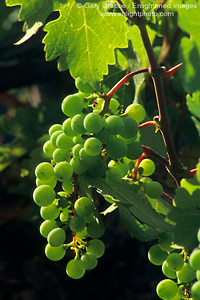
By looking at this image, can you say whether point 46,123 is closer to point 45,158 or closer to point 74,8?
point 45,158

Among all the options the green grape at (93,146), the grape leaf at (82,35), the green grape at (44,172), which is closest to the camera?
the green grape at (93,146)

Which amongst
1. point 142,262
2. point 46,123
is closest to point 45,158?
point 46,123

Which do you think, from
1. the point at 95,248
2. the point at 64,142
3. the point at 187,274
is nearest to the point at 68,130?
the point at 64,142

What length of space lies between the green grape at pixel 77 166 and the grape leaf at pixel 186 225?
0.60ft

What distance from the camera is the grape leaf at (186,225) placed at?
0.78 metres

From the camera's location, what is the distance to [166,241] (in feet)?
2.70

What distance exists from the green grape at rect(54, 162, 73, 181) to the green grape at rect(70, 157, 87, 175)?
12mm

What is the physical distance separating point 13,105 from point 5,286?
150 cm

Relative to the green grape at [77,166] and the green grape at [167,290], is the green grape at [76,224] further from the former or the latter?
the green grape at [167,290]

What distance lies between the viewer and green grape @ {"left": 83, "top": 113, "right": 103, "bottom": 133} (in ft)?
2.53

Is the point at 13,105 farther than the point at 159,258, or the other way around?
the point at 13,105

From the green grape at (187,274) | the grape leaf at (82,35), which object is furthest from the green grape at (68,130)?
the green grape at (187,274)

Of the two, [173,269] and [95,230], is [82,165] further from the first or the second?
[173,269]

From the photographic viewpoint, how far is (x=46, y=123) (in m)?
1.91
